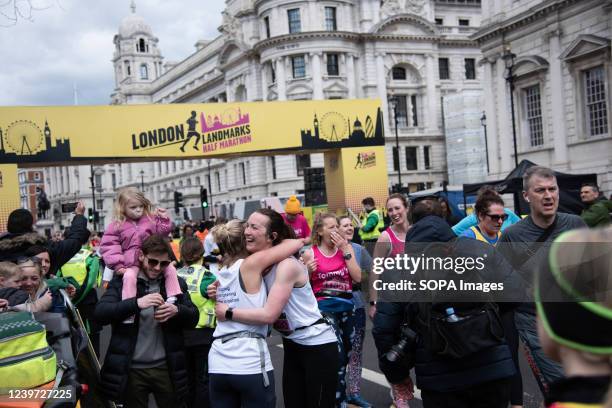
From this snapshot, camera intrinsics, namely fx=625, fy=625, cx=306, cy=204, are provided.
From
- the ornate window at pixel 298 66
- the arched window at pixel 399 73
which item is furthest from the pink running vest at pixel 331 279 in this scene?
the arched window at pixel 399 73

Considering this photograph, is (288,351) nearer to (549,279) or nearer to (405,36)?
(549,279)

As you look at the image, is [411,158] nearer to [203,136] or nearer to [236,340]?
[203,136]

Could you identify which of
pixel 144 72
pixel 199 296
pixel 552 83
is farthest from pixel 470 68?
pixel 144 72

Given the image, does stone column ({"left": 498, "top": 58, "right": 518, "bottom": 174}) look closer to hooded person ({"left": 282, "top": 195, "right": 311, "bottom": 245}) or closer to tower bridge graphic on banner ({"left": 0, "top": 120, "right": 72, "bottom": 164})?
tower bridge graphic on banner ({"left": 0, "top": 120, "right": 72, "bottom": 164})

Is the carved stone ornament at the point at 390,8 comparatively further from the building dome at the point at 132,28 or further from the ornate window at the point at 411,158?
the building dome at the point at 132,28

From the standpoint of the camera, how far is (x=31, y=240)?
539cm

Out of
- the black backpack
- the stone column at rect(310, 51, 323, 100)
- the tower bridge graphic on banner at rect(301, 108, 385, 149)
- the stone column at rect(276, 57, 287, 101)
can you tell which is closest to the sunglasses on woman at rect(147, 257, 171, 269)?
the black backpack

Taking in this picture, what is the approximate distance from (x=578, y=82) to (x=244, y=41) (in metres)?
40.0

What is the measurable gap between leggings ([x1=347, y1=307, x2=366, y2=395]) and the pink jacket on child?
2.12 m

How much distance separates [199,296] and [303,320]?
1.65m

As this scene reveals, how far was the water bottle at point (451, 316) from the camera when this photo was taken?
347 cm

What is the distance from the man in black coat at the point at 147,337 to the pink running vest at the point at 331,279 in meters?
1.65

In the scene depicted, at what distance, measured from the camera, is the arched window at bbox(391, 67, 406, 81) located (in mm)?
60094

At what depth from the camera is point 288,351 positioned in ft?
15.2
